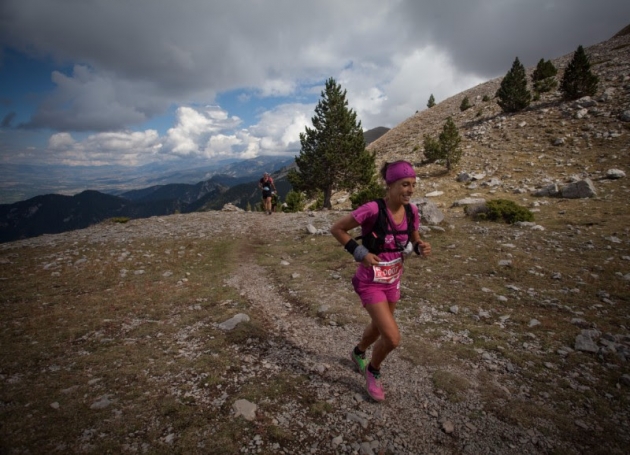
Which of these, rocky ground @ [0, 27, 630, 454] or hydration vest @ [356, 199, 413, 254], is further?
hydration vest @ [356, 199, 413, 254]

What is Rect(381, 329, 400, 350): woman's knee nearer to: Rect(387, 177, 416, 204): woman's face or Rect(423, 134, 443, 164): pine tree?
Rect(387, 177, 416, 204): woman's face

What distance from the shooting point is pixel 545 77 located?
39844mm

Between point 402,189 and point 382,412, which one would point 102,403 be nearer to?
point 382,412

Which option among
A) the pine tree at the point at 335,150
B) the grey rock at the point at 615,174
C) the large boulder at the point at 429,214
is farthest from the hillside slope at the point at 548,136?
the large boulder at the point at 429,214

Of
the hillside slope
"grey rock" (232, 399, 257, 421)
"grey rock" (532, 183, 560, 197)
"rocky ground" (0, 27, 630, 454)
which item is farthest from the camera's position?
the hillside slope

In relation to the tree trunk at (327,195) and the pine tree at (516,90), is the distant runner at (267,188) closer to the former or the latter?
the tree trunk at (327,195)

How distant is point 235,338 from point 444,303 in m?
5.11

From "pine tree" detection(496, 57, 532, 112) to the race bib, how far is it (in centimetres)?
4040

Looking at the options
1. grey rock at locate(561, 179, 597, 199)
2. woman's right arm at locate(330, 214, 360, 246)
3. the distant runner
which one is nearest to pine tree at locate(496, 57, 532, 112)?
grey rock at locate(561, 179, 597, 199)

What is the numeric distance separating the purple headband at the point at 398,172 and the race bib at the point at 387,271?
117 centimetres

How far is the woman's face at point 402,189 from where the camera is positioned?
3.92 meters

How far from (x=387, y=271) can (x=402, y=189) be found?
1.20 meters

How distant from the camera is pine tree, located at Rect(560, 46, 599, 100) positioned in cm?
2891

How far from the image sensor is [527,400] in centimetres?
418
